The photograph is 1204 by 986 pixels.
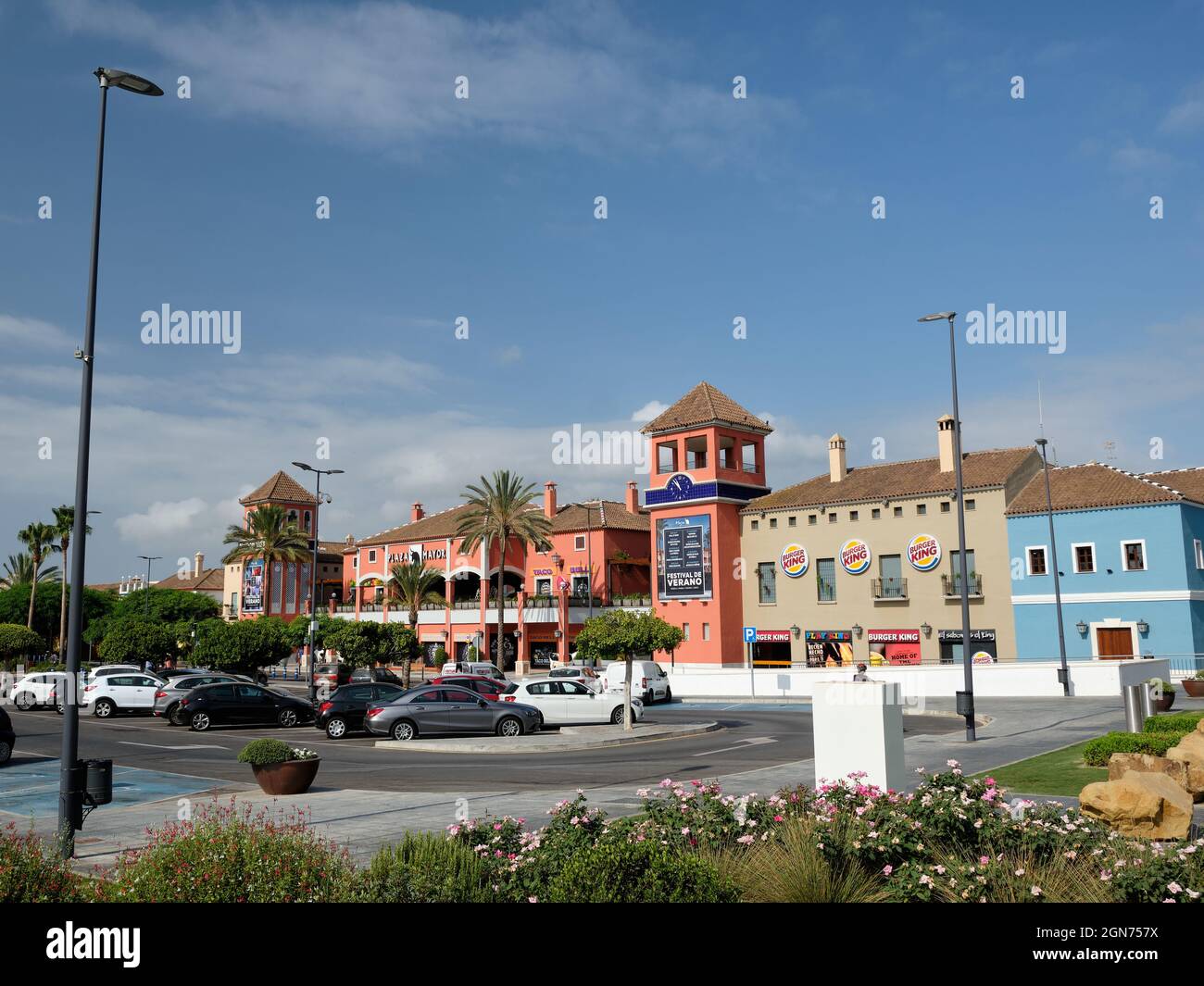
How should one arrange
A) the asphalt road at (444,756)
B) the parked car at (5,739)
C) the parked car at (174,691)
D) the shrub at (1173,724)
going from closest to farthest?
the shrub at (1173,724) → the asphalt road at (444,756) → the parked car at (5,739) → the parked car at (174,691)

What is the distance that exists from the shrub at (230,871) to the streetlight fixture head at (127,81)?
10.3 m

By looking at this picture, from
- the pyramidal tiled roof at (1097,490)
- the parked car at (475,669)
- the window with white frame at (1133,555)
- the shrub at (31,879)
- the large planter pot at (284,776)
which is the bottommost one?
the large planter pot at (284,776)

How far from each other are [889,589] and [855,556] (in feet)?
8.81

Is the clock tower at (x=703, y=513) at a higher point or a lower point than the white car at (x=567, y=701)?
higher

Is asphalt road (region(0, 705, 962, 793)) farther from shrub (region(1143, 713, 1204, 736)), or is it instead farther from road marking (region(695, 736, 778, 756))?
shrub (region(1143, 713, 1204, 736))

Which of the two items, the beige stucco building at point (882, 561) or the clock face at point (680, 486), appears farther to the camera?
the clock face at point (680, 486)

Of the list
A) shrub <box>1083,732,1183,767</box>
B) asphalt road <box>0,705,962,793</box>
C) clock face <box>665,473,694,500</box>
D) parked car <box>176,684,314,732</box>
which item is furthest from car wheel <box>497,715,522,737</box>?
clock face <box>665,473,694,500</box>

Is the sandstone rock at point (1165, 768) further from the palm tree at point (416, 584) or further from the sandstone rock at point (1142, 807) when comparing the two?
the palm tree at point (416, 584)

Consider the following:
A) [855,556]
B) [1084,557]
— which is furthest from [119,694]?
[1084,557]

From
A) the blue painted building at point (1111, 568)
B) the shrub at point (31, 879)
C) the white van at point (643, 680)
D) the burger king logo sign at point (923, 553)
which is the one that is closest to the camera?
the shrub at point (31, 879)

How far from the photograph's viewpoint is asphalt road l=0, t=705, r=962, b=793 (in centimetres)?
1911

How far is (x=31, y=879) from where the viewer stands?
Result: 666 centimetres

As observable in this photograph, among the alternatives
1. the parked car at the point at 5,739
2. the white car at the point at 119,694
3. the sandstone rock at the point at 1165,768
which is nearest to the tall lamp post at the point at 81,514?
the parked car at the point at 5,739

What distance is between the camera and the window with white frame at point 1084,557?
157 feet
